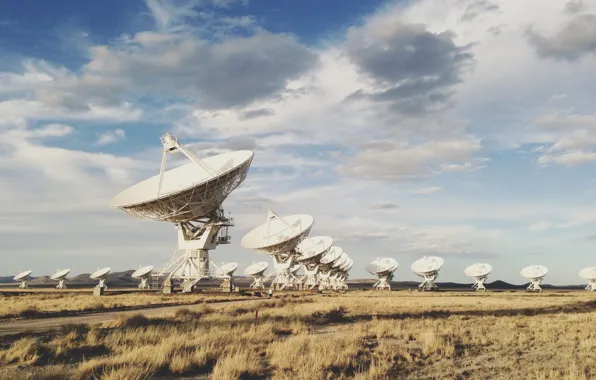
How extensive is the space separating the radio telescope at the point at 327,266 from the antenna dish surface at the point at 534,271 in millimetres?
38928

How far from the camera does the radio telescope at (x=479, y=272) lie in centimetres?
9888

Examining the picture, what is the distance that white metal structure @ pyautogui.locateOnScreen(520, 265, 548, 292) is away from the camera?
101m

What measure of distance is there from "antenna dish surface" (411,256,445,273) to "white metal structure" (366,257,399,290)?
8.11 m

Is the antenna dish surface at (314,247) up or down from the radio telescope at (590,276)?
up

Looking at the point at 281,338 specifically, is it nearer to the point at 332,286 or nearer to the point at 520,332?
the point at 520,332

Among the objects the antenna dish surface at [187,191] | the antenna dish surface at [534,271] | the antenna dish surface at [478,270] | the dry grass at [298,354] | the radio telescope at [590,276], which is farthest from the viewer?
the radio telescope at [590,276]

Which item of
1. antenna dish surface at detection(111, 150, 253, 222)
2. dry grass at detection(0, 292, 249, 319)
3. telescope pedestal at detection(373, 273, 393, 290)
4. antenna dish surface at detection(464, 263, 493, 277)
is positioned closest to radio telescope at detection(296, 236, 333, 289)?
telescope pedestal at detection(373, 273, 393, 290)

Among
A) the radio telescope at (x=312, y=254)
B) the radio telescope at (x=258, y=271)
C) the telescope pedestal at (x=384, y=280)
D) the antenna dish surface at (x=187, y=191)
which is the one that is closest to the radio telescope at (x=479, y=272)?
the telescope pedestal at (x=384, y=280)

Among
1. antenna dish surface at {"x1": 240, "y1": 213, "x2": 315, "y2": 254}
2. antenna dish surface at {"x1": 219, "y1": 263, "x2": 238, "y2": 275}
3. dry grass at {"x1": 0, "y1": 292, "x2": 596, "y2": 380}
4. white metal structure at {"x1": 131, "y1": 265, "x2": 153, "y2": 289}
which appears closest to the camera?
dry grass at {"x1": 0, "y1": 292, "x2": 596, "y2": 380}

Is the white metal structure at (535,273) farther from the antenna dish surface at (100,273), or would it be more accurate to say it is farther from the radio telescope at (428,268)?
the antenna dish surface at (100,273)

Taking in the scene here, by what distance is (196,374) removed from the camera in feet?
33.7

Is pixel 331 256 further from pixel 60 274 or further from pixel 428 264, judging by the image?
pixel 60 274

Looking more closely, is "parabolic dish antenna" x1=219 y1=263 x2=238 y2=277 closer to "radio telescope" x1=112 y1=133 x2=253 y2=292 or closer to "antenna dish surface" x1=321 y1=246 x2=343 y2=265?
"antenna dish surface" x1=321 y1=246 x2=343 y2=265

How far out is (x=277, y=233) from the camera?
217 feet
